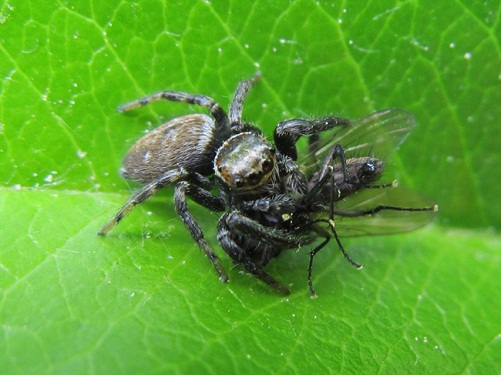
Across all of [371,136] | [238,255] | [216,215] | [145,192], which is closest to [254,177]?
[216,215]

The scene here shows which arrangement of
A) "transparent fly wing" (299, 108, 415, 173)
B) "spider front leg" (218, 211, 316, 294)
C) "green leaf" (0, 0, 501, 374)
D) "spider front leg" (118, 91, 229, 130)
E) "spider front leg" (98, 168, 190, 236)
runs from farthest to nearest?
"transparent fly wing" (299, 108, 415, 173)
"spider front leg" (118, 91, 229, 130)
"spider front leg" (218, 211, 316, 294)
"spider front leg" (98, 168, 190, 236)
"green leaf" (0, 0, 501, 374)

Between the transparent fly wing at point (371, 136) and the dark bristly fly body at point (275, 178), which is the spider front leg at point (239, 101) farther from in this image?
the transparent fly wing at point (371, 136)

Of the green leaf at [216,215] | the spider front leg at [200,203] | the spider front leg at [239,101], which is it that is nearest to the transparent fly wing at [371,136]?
the green leaf at [216,215]

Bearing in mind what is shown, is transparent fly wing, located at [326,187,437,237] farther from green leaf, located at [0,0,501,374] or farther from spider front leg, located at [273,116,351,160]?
spider front leg, located at [273,116,351,160]

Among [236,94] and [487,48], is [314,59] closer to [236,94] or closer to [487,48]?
[236,94]

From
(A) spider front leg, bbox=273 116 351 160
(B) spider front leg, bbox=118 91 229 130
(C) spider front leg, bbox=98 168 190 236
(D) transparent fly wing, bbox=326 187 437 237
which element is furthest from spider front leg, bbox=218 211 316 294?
(B) spider front leg, bbox=118 91 229 130
